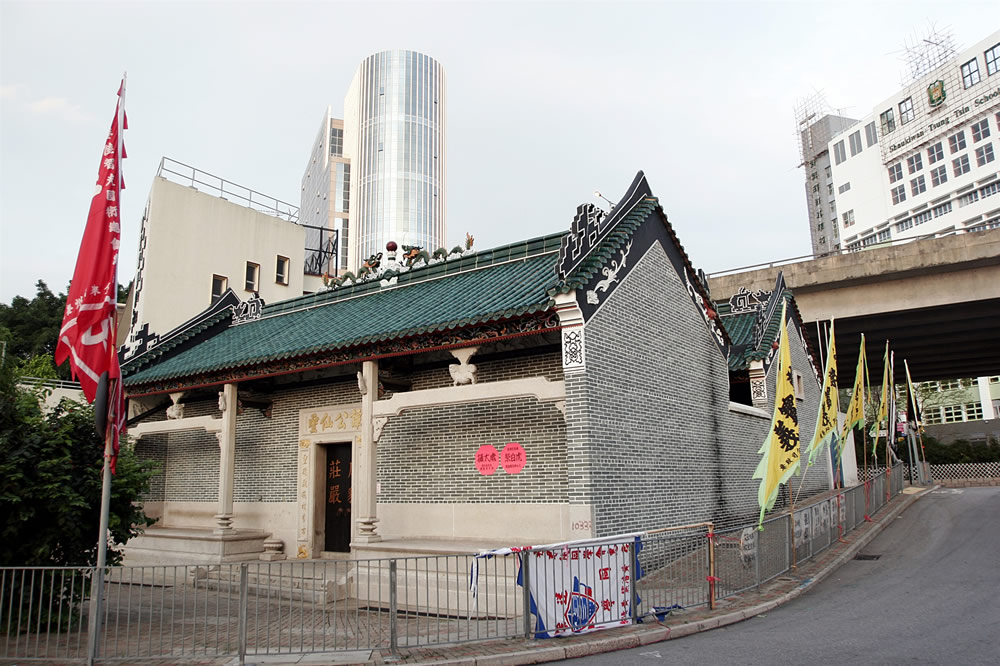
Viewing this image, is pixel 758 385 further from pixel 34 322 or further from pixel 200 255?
pixel 34 322

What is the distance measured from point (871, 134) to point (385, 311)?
85.2 metres

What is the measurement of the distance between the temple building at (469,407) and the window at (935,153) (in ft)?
227

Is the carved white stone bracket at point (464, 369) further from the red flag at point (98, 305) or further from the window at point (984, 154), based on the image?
the window at point (984, 154)

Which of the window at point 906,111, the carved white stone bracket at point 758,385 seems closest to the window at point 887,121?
the window at point 906,111

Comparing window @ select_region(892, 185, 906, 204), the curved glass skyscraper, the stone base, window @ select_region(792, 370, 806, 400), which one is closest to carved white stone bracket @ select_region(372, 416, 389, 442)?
the stone base

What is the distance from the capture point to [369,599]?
32.3ft

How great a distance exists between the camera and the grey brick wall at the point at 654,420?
11.2 meters

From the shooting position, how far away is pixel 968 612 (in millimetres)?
9492

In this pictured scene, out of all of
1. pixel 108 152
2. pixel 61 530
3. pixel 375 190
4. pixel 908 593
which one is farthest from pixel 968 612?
pixel 375 190

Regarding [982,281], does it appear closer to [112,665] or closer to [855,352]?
[855,352]

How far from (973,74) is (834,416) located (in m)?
74.1

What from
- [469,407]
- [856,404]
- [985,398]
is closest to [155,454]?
[469,407]

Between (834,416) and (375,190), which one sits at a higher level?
(375,190)

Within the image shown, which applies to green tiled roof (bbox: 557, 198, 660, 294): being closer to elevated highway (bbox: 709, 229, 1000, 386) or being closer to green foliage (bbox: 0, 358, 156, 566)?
green foliage (bbox: 0, 358, 156, 566)
